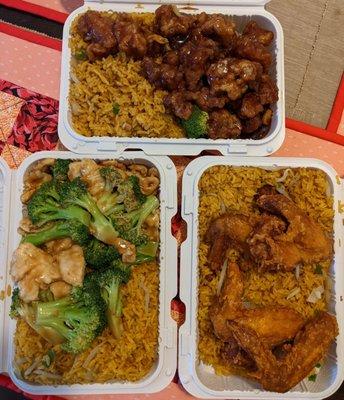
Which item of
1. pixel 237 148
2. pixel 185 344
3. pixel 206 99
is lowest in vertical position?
pixel 185 344

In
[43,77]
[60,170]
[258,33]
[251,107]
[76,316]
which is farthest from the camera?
[43,77]

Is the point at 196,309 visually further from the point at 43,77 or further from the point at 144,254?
the point at 43,77

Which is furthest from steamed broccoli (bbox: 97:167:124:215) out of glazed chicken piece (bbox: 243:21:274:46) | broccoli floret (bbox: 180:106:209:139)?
glazed chicken piece (bbox: 243:21:274:46)

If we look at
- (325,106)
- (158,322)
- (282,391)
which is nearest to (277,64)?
(325,106)

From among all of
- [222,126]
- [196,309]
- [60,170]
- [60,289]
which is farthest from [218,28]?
[60,289]

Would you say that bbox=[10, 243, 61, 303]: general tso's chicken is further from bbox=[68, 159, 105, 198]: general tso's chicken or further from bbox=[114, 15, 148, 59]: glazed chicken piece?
bbox=[114, 15, 148, 59]: glazed chicken piece
